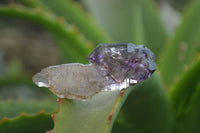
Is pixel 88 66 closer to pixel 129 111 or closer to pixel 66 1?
pixel 129 111

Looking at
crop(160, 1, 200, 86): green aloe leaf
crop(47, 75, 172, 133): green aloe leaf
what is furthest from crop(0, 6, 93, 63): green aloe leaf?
crop(47, 75, 172, 133): green aloe leaf

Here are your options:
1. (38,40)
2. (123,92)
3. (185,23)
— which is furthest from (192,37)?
(38,40)

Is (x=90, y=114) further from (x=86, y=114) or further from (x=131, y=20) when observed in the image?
(x=131, y=20)

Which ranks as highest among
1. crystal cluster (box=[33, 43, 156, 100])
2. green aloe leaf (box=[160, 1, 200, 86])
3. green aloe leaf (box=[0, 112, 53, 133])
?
green aloe leaf (box=[160, 1, 200, 86])

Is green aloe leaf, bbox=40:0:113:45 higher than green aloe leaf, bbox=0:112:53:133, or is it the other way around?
green aloe leaf, bbox=40:0:113:45

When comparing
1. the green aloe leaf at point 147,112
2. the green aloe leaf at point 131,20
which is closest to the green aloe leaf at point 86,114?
the green aloe leaf at point 147,112

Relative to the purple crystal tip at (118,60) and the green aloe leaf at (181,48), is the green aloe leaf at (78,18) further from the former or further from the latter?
the purple crystal tip at (118,60)

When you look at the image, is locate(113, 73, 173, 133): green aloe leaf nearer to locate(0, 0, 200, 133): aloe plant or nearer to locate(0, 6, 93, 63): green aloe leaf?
locate(0, 0, 200, 133): aloe plant

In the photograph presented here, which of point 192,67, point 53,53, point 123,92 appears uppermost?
point 53,53
